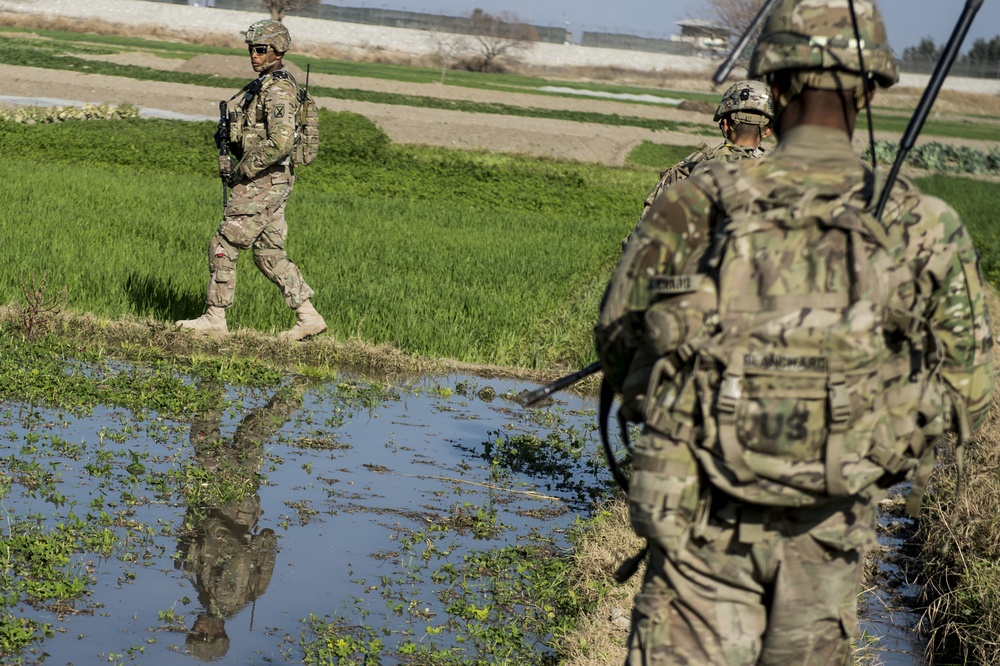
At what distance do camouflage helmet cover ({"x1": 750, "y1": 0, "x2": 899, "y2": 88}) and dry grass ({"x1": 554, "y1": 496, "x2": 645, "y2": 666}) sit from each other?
2384mm

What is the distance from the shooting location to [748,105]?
22.0ft

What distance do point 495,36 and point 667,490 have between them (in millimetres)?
100243

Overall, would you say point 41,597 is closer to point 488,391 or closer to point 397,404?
point 397,404

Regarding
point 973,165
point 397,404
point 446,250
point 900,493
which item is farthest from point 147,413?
point 973,165

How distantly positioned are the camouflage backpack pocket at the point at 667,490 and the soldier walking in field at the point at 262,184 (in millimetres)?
→ 6789

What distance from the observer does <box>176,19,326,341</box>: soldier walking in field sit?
9.41 metres

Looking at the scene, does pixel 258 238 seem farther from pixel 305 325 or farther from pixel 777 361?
pixel 777 361

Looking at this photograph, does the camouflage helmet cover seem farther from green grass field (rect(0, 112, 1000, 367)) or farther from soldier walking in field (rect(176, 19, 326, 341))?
green grass field (rect(0, 112, 1000, 367))

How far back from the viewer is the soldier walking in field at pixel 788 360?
295cm

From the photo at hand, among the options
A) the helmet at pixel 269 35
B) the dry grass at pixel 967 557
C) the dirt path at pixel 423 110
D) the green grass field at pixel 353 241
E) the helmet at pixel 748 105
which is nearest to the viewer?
the dry grass at pixel 967 557

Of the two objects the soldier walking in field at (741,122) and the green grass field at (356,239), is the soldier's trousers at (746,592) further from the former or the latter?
the green grass field at (356,239)

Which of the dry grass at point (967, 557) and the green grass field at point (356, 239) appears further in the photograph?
the green grass field at point (356, 239)

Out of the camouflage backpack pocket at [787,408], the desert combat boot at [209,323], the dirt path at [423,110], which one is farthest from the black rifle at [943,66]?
the dirt path at [423,110]

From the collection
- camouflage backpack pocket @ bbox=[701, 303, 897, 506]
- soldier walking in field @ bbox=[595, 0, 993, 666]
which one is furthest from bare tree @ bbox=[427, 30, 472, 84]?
camouflage backpack pocket @ bbox=[701, 303, 897, 506]
